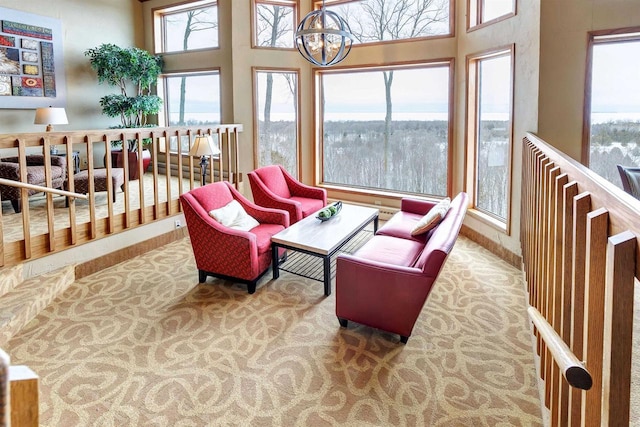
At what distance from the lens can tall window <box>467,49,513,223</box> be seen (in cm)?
487

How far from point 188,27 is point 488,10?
5.59 metres

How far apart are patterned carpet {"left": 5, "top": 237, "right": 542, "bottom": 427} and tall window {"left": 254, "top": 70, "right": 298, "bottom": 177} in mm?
3570

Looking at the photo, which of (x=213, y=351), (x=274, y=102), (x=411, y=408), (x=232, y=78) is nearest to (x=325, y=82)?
(x=274, y=102)

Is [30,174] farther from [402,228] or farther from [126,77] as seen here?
[402,228]

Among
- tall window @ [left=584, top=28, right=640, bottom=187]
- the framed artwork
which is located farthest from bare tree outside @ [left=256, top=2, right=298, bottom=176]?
tall window @ [left=584, top=28, right=640, bottom=187]

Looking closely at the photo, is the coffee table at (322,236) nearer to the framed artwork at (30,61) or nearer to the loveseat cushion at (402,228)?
the loveseat cushion at (402,228)

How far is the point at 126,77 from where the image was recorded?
784cm

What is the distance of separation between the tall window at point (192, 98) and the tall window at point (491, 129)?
4.65 metres

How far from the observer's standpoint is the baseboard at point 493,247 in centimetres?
467

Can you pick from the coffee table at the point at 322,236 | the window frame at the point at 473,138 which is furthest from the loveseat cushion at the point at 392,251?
the window frame at the point at 473,138

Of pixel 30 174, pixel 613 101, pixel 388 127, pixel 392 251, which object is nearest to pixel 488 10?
pixel 613 101

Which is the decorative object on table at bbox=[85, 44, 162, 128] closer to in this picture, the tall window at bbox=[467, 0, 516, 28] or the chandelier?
the chandelier

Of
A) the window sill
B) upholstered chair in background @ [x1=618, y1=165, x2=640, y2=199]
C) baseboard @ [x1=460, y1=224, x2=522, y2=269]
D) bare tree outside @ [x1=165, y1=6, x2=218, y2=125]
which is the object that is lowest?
baseboard @ [x1=460, y1=224, x2=522, y2=269]

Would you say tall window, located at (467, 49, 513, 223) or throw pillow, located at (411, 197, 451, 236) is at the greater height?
tall window, located at (467, 49, 513, 223)
